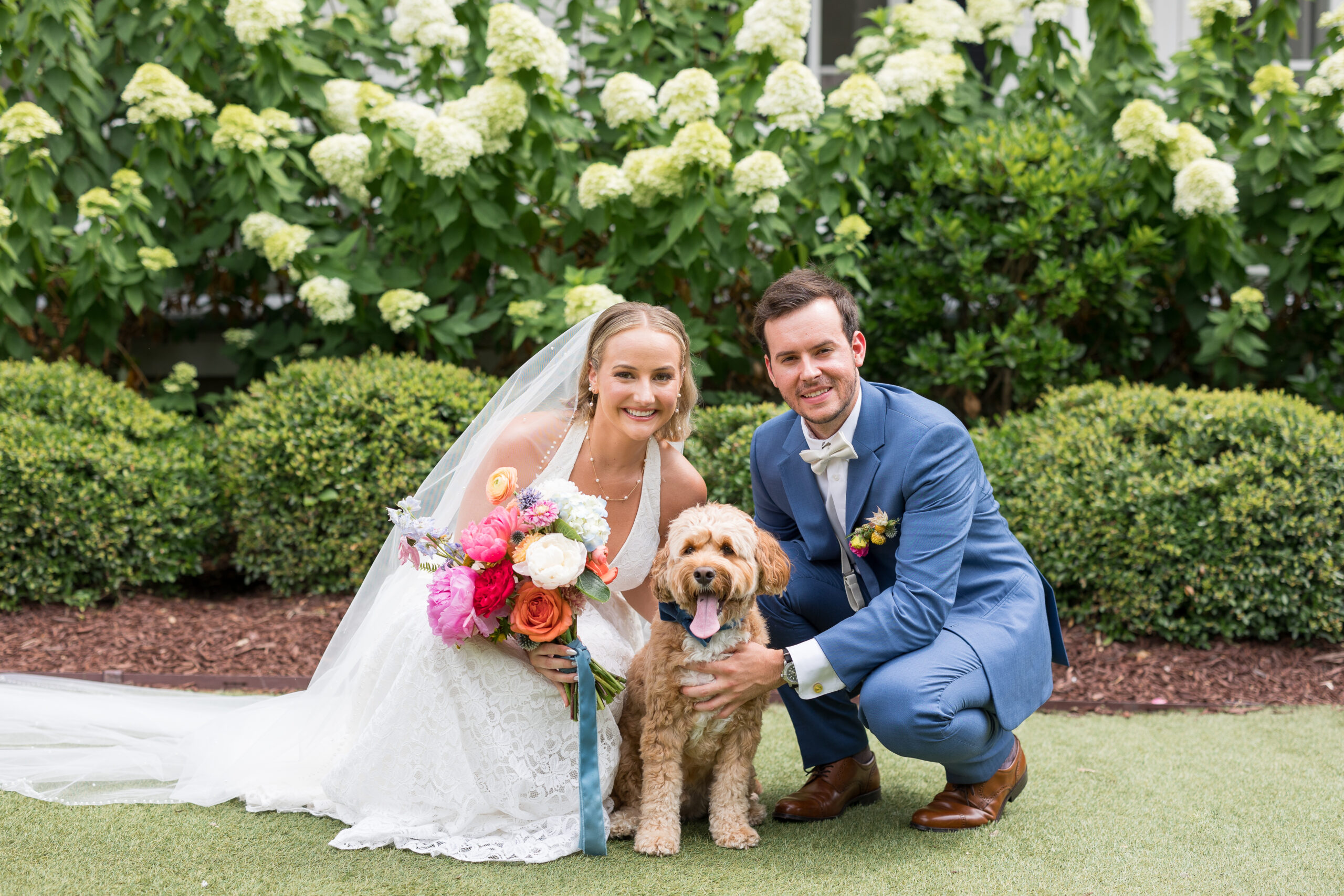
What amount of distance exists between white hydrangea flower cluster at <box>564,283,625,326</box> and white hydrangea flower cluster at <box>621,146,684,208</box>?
656 millimetres

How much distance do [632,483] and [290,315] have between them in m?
4.00

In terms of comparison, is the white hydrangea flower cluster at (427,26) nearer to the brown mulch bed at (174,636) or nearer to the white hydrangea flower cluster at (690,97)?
Result: the white hydrangea flower cluster at (690,97)

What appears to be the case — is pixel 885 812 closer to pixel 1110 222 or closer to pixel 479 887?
pixel 479 887

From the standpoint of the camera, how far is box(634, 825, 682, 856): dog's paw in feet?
9.55

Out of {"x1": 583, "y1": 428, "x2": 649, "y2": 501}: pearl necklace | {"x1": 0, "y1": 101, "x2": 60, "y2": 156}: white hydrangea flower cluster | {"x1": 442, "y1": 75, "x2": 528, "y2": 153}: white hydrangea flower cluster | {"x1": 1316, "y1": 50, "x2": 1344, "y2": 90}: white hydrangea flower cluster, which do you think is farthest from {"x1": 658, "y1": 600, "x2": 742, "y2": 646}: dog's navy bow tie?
{"x1": 1316, "y1": 50, "x2": 1344, "y2": 90}: white hydrangea flower cluster

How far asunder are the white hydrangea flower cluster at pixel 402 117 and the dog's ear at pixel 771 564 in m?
3.54

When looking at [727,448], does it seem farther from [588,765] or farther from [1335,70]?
[1335,70]

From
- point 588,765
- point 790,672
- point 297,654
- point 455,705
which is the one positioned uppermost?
point 790,672

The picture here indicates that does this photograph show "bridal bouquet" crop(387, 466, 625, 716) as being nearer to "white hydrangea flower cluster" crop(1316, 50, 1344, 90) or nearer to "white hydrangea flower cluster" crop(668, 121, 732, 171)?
"white hydrangea flower cluster" crop(668, 121, 732, 171)

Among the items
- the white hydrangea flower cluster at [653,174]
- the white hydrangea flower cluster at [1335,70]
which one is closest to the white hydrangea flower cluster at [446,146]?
the white hydrangea flower cluster at [653,174]

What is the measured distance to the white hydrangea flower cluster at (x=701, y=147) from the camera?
520 cm

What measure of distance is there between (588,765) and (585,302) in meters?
2.76

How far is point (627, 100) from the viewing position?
559cm

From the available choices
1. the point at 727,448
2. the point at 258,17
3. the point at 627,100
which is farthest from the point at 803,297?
the point at 258,17
